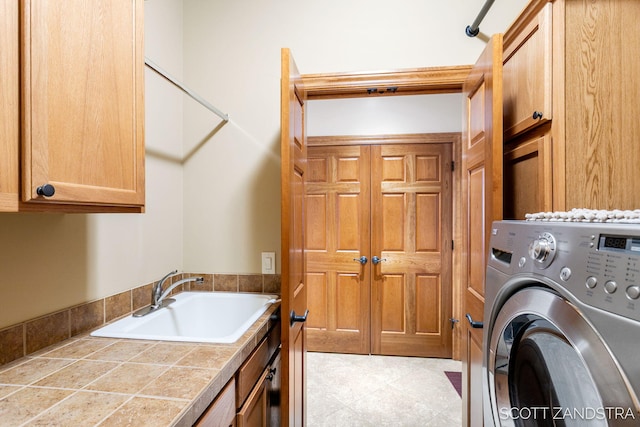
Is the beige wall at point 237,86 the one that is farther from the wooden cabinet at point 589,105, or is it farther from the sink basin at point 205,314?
the wooden cabinet at point 589,105

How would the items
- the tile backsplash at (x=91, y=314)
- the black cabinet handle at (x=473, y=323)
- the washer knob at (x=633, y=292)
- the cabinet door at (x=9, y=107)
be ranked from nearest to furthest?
the washer knob at (x=633, y=292)
the cabinet door at (x=9, y=107)
the tile backsplash at (x=91, y=314)
the black cabinet handle at (x=473, y=323)

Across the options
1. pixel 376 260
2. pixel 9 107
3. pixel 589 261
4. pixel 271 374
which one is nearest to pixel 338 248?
pixel 376 260

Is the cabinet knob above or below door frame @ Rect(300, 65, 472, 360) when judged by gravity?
below

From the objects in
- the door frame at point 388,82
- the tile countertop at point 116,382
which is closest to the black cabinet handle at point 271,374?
the tile countertop at point 116,382

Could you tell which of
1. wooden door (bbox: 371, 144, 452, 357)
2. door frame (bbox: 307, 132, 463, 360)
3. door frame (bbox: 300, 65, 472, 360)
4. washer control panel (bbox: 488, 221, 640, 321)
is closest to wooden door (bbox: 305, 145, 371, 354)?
wooden door (bbox: 371, 144, 452, 357)

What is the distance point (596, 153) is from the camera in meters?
1.00

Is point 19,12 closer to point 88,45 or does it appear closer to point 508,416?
point 88,45

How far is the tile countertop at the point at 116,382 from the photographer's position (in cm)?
63

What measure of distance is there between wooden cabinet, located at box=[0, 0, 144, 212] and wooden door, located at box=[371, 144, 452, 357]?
2.32m

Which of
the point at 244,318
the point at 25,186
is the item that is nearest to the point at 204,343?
the point at 244,318

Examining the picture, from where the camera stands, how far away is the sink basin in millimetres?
1365

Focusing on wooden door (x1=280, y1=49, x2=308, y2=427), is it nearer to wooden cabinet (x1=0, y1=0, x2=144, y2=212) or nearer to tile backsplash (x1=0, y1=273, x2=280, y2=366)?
tile backsplash (x1=0, y1=273, x2=280, y2=366)

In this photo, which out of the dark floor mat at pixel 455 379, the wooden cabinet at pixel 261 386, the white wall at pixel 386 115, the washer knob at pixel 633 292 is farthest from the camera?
the white wall at pixel 386 115

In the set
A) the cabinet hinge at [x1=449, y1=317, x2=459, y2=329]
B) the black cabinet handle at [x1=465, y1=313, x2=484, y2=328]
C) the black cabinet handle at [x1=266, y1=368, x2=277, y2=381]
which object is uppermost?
the black cabinet handle at [x1=465, y1=313, x2=484, y2=328]
